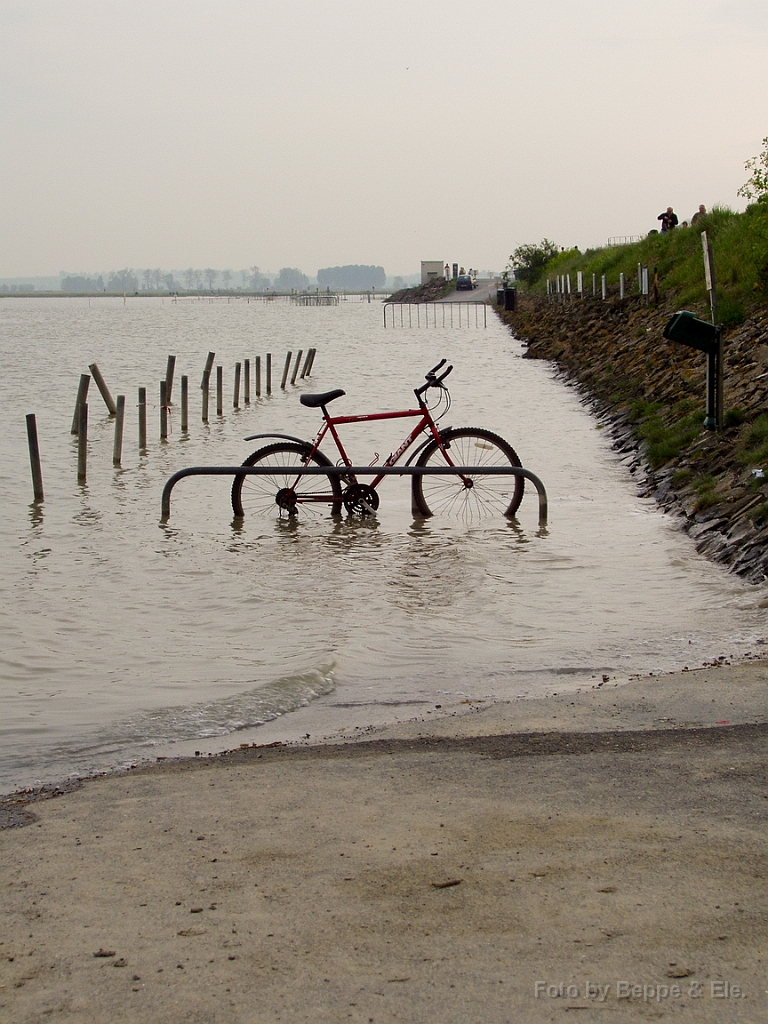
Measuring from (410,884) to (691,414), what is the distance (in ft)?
41.5

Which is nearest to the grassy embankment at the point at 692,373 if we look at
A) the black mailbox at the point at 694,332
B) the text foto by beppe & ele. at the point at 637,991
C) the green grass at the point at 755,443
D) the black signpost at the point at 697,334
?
the green grass at the point at 755,443

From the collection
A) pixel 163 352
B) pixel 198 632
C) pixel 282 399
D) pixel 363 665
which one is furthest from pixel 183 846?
pixel 163 352

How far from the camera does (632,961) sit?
2.96m

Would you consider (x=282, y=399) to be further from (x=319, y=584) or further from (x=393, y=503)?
(x=319, y=584)

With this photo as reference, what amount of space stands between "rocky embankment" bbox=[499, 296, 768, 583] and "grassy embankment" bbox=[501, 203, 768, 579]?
23 millimetres

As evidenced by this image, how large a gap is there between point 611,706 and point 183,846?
2438 mm

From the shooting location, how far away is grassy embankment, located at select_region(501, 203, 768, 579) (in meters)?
10.9

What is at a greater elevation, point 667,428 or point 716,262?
point 716,262

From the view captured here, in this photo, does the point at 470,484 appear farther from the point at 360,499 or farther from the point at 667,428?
the point at 667,428

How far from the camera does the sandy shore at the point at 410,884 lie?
2.88 m

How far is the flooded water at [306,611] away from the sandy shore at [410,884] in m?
1.05

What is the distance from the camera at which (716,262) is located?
25.2 meters

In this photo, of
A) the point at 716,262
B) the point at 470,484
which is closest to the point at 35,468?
the point at 470,484

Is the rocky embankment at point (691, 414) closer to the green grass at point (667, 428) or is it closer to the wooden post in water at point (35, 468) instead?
the green grass at point (667, 428)
